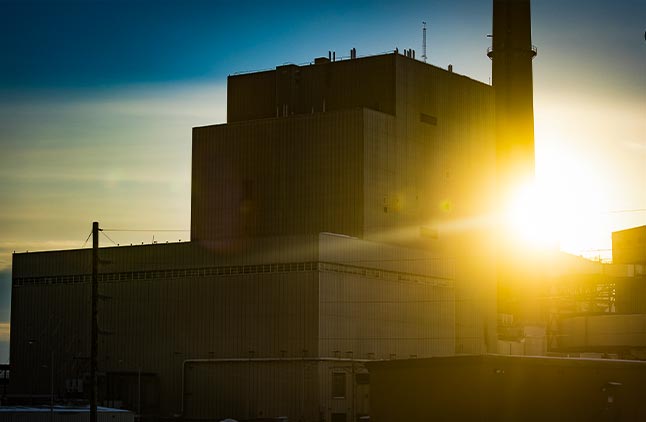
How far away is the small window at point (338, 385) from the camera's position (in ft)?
285

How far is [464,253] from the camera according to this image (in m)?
109

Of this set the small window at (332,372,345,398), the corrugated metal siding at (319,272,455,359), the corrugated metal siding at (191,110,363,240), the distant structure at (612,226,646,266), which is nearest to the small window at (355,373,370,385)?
the small window at (332,372,345,398)

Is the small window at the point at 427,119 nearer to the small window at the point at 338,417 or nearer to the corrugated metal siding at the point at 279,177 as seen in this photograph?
the corrugated metal siding at the point at 279,177

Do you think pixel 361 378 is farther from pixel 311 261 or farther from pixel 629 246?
pixel 629 246

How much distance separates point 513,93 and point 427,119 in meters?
7.78

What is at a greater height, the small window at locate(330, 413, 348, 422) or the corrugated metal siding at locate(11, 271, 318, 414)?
the corrugated metal siding at locate(11, 271, 318, 414)

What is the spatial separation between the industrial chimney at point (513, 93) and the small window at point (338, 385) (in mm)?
26770

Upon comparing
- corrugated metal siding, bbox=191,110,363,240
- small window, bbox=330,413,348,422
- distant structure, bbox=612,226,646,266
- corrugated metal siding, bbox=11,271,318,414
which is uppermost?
corrugated metal siding, bbox=191,110,363,240

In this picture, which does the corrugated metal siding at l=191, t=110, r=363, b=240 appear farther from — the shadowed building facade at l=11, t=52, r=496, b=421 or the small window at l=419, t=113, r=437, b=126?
the small window at l=419, t=113, r=437, b=126

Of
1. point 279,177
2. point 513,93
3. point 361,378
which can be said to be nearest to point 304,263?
point 361,378

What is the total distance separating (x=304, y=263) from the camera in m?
88.1

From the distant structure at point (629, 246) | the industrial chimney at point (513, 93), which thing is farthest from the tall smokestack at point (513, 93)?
the distant structure at point (629, 246)

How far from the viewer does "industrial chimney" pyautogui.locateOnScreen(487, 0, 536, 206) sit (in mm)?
102562

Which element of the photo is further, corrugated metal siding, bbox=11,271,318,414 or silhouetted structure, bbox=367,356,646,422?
corrugated metal siding, bbox=11,271,318,414
